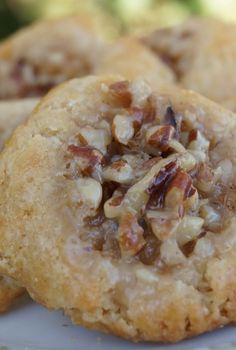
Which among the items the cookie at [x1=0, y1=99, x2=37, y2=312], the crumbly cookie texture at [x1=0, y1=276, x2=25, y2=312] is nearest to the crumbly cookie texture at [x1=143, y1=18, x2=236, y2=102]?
the cookie at [x1=0, y1=99, x2=37, y2=312]

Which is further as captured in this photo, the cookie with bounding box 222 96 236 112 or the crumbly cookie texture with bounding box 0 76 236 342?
the cookie with bounding box 222 96 236 112

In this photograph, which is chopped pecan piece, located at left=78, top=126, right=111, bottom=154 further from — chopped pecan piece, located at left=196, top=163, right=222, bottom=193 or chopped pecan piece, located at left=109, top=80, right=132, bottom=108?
chopped pecan piece, located at left=196, top=163, right=222, bottom=193

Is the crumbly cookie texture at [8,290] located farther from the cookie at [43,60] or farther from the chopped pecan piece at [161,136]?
the cookie at [43,60]

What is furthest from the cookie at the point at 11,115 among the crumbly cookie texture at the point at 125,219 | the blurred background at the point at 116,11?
the blurred background at the point at 116,11

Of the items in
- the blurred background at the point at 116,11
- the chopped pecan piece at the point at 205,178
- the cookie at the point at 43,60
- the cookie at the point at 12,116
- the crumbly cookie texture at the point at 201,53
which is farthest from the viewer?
the blurred background at the point at 116,11

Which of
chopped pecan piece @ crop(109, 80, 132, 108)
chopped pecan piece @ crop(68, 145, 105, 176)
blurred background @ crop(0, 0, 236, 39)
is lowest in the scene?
blurred background @ crop(0, 0, 236, 39)

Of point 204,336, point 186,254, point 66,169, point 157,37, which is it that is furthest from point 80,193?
point 157,37
